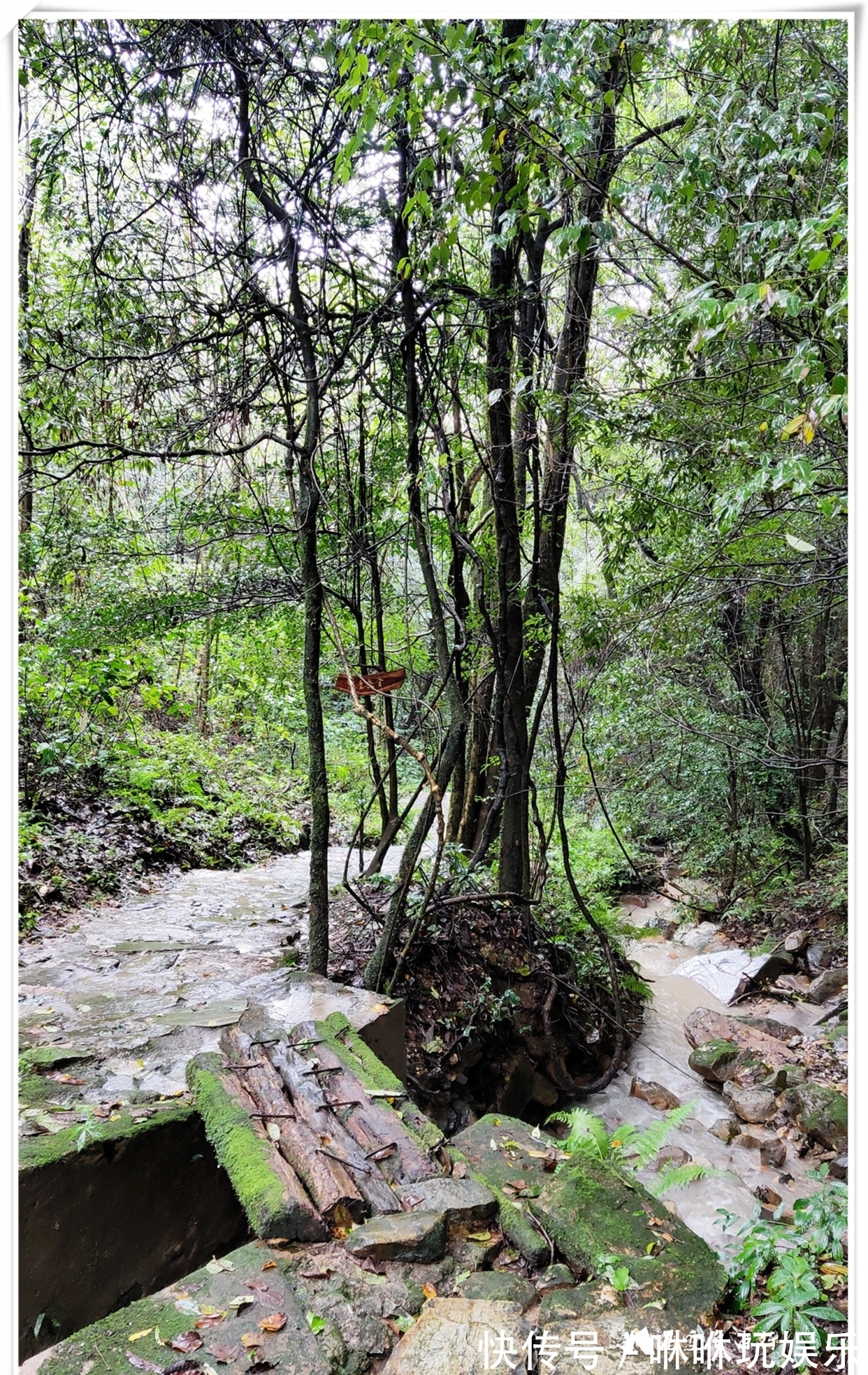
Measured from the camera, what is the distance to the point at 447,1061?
387cm

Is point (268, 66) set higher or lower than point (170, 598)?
higher

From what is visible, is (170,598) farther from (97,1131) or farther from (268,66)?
(97,1131)

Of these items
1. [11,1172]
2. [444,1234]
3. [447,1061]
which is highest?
[11,1172]

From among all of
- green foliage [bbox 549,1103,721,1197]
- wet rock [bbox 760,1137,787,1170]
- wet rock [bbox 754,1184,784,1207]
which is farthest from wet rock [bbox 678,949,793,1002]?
green foliage [bbox 549,1103,721,1197]

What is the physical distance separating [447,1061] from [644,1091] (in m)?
1.81

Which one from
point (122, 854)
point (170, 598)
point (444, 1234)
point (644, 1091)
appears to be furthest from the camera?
point (122, 854)

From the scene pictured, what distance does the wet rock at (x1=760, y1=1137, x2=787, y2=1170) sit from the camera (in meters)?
4.15

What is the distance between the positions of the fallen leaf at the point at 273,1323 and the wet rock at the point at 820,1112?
13.3ft

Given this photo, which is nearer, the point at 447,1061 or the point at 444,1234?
the point at 444,1234

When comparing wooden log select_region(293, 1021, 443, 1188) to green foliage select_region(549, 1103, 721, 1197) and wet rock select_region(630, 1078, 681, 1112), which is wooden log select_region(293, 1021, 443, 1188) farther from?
wet rock select_region(630, 1078, 681, 1112)

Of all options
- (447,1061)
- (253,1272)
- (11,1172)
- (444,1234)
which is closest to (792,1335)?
(444,1234)

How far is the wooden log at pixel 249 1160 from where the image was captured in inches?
71.7

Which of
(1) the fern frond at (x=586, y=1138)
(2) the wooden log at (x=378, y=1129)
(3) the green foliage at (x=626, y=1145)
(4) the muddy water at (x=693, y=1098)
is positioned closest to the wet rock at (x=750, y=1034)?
(4) the muddy water at (x=693, y=1098)

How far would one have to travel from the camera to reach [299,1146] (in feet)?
7.02
